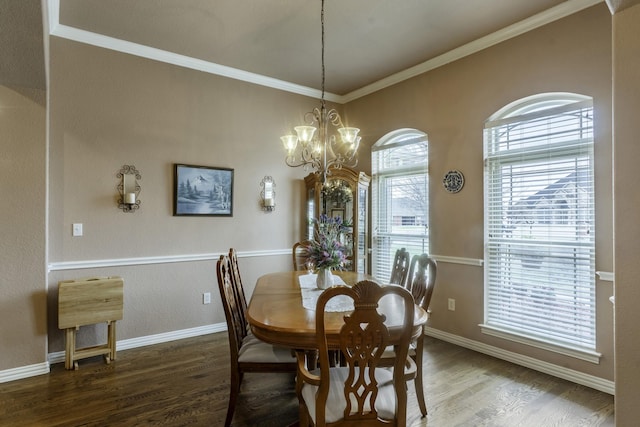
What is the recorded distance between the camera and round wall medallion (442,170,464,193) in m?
3.53

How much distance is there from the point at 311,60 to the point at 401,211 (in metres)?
2.04

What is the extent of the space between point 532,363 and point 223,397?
2.57 meters

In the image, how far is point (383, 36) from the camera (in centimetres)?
327

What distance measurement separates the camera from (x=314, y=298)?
2.31m

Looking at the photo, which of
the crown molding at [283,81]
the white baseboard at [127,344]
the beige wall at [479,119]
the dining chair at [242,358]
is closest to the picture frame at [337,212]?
the beige wall at [479,119]

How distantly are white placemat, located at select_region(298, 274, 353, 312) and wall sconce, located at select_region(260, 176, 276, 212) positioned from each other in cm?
150

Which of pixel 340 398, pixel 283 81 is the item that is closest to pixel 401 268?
pixel 340 398

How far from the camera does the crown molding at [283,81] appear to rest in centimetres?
281

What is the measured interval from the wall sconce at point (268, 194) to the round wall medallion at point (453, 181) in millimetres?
2037

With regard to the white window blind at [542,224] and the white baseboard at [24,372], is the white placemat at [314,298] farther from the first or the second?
the white baseboard at [24,372]

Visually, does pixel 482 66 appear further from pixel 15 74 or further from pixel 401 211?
pixel 15 74

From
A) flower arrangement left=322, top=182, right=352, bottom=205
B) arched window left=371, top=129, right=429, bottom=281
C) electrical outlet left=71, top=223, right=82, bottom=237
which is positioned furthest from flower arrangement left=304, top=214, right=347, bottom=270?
electrical outlet left=71, top=223, right=82, bottom=237

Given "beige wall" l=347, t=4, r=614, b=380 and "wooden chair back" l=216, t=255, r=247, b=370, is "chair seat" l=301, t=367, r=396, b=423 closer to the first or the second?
"wooden chair back" l=216, t=255, r=247, b=370

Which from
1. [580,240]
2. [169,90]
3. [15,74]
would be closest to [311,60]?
[169,90]
